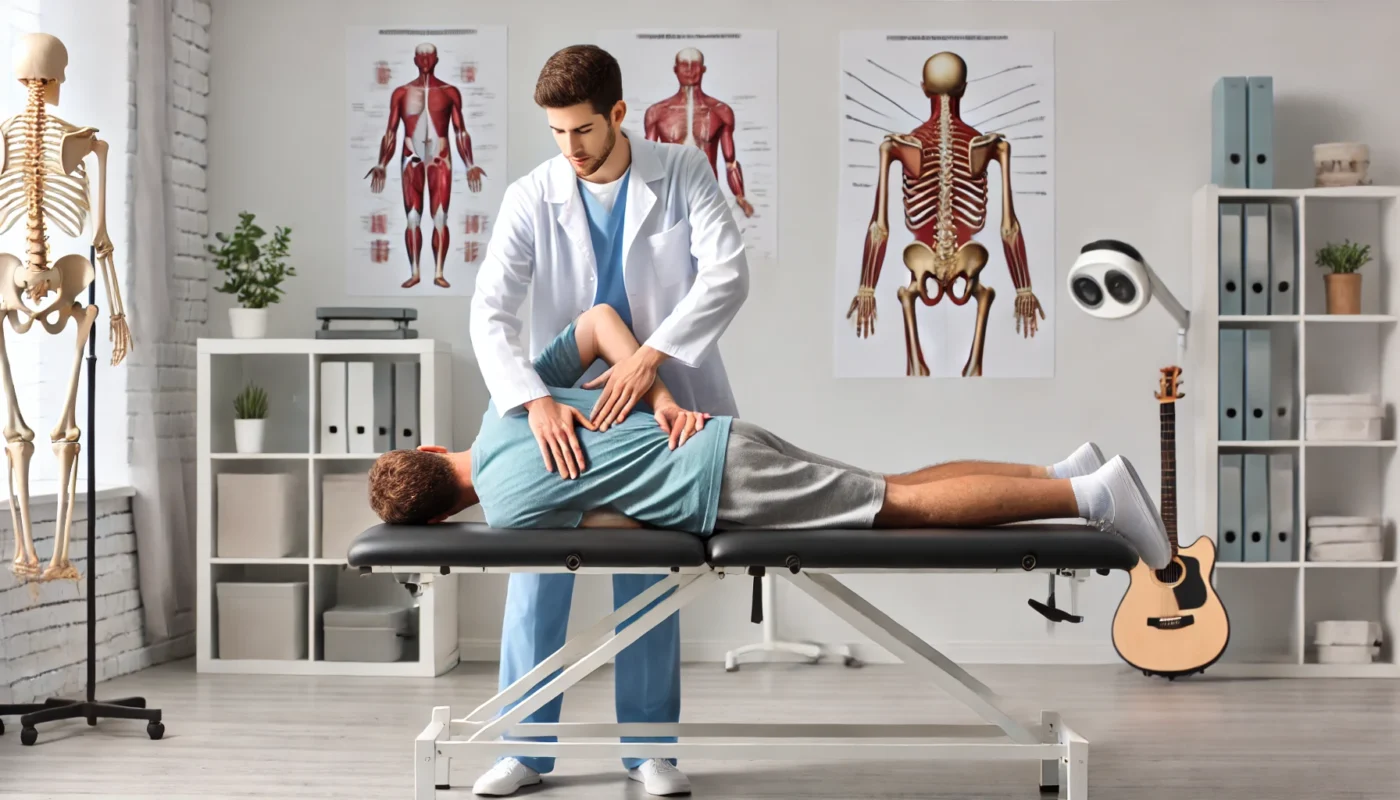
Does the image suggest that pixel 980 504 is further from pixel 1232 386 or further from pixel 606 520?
pixel 1232 386

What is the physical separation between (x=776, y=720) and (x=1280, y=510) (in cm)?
166

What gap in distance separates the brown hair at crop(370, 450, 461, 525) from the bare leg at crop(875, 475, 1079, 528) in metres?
0.74

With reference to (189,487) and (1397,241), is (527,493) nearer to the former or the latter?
(189,487)

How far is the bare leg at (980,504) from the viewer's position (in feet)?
6.55

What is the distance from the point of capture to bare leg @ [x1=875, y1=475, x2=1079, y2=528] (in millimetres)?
1997

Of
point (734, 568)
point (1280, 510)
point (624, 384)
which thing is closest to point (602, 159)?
point (624, 384)

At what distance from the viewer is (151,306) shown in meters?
3.50

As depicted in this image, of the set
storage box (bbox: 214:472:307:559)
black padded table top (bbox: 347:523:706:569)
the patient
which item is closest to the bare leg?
the patient

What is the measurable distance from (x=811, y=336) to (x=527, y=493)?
1908mm

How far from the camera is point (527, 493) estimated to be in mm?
1983

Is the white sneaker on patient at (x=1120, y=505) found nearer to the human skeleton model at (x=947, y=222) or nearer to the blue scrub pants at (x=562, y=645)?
the blue scrub pants at (x=562, y=645)

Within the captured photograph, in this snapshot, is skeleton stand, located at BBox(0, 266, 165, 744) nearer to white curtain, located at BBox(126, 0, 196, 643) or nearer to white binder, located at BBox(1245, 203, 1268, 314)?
white curtain, located at BBox(126, 0, 196, 643)

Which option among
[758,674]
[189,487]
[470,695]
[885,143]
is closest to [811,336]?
[885,143]

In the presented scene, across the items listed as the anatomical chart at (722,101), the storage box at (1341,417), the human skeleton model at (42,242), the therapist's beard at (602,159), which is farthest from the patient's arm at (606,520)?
the storage box at (1341,417)
